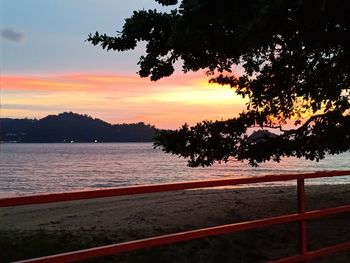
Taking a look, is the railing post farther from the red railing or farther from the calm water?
the calm water

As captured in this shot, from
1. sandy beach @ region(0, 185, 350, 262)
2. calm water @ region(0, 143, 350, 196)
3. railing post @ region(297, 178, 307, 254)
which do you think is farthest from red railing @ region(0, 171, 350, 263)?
calm water @ region(0, 143, 350, 196)

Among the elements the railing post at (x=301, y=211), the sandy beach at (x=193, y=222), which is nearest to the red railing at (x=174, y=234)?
the railing post at (x=301, y=211)

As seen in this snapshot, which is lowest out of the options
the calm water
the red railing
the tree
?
the calm water

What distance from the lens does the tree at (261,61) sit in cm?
788

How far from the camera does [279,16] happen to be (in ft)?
23.0

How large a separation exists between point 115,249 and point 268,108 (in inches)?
348

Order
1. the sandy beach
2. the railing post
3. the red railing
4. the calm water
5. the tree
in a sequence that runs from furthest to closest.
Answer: the calm water < the sandy beach < the tree < the railing post < the red railing

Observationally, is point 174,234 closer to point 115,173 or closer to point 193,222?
point 193,222

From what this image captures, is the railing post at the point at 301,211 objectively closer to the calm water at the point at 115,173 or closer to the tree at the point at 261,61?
the tree at the point at 261,61

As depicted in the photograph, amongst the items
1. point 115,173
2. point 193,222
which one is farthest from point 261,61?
point 115,173

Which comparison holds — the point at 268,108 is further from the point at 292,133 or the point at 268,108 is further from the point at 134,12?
the point at 134,12

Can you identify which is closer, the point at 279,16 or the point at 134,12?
the point at 279,16

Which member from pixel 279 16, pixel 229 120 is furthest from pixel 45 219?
pixel 279 16

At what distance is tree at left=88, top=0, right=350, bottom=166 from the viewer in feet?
25.8
